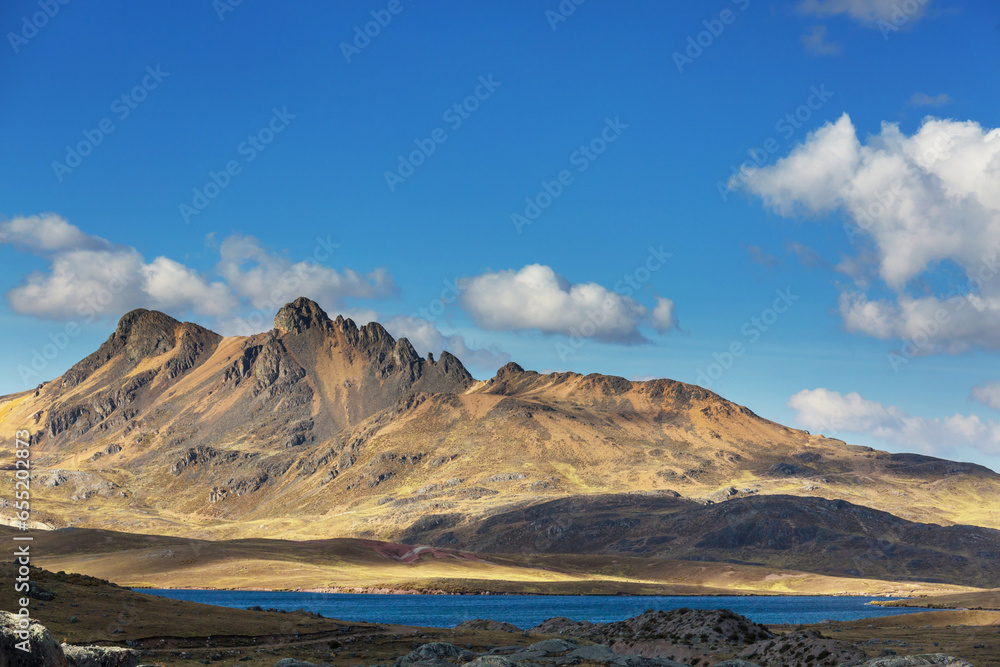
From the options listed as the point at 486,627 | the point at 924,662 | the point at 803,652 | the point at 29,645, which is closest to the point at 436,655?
the point at 803,652

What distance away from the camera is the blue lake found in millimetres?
116125

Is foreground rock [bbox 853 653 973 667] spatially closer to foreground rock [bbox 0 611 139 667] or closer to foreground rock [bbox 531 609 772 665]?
foreground rock [bbox 531 609 772 665]

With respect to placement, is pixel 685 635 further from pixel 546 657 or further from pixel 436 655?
pixel 436 655

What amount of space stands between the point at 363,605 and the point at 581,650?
296 ft

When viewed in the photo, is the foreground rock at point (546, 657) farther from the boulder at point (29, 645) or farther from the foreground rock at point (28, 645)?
the boulder at point (29, 645)

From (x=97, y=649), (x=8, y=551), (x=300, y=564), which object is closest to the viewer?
(x=97, y=649)

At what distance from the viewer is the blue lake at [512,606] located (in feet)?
381

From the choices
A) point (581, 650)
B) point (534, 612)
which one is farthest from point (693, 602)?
point (581, 650)

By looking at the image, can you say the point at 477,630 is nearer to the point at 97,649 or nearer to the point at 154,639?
the point at 154,639

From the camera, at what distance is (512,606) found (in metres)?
143

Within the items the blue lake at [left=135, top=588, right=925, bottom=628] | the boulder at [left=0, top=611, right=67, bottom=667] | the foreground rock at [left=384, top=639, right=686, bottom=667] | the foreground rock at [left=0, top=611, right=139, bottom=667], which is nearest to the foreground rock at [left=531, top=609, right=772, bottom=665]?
the foreground rock at [left=384, top=639, right=686, bottom=667]

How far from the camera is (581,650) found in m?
49.6

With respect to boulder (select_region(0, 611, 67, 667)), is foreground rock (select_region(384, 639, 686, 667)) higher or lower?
lower

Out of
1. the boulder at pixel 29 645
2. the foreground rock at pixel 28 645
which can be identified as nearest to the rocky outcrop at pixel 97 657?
the foreground rock at pixel 28 645
